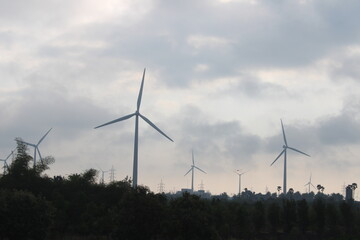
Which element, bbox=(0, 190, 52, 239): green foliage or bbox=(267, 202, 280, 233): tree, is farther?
bbox=(267, 202, 280, 233): tree

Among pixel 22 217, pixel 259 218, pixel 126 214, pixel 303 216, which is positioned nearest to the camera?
pixel 22 217

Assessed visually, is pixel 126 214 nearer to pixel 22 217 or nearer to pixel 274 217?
pixel 22 217

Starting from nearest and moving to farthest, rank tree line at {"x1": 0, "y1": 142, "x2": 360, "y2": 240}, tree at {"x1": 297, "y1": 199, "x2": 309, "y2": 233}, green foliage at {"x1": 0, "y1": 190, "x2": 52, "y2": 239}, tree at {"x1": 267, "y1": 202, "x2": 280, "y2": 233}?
green foliage at {"x1": 0, "y1": 190, "x2": 52, "y2": 239} → tree line at {"x1": 0, "y1": 142, "x2": 360, "y2": 240} → tree at {"x1": 297, "y1": 199, "x2": 309, "y2": 233} → tree at {"x1": 267, "y1": 202, "x2": 280, "y2": 233}

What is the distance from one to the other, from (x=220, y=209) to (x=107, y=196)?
58.6 ft

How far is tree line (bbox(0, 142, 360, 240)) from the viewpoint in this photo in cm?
6712

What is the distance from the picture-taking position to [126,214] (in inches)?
2689

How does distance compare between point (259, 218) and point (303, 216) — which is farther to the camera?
point (259, 218)

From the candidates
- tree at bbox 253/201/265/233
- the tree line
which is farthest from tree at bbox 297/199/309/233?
tree at bbox 253/201/265/233

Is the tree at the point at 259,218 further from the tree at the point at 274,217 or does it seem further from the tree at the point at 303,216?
the tree at the point at 303,216

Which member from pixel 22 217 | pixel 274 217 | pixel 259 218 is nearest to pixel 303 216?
pixel 274 217

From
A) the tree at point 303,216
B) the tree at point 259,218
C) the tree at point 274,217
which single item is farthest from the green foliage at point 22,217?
the tree at point 303,216

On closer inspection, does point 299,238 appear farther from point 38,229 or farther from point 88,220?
point 38,229

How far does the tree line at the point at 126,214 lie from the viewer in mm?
67125

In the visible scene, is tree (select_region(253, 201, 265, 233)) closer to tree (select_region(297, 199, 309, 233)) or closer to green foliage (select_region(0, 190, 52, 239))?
tree (select_region(297, 199, 309, 233))
